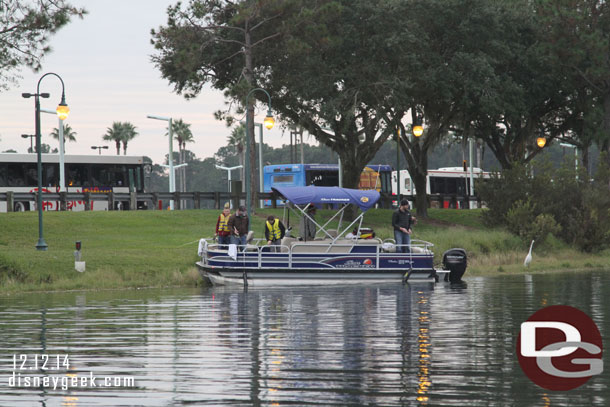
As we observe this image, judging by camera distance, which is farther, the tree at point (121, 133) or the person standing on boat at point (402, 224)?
the tree at point (121, 133)

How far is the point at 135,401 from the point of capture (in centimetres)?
934

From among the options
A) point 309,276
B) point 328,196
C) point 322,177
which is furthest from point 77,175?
point 309,276

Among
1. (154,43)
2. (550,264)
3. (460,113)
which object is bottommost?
(550,264)

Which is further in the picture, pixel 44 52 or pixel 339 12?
pixel 339 12

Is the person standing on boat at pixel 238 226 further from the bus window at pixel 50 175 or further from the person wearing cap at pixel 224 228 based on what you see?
the bus window at pixel 50 175

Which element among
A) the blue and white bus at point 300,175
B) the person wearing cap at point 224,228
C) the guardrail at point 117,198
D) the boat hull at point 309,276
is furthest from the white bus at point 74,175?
the boat hull at point 309,276

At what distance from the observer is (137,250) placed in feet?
102

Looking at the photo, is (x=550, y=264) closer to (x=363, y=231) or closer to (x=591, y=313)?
(x=363, y=231)

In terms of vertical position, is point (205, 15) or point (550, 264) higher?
point (205, 15)

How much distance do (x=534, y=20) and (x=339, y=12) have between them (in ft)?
45.9

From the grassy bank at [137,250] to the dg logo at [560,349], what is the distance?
44.6 ft

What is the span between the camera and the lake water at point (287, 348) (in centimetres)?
959

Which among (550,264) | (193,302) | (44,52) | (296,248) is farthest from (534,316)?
(44,52)

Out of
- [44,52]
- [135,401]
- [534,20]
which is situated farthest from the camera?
[534,20]
